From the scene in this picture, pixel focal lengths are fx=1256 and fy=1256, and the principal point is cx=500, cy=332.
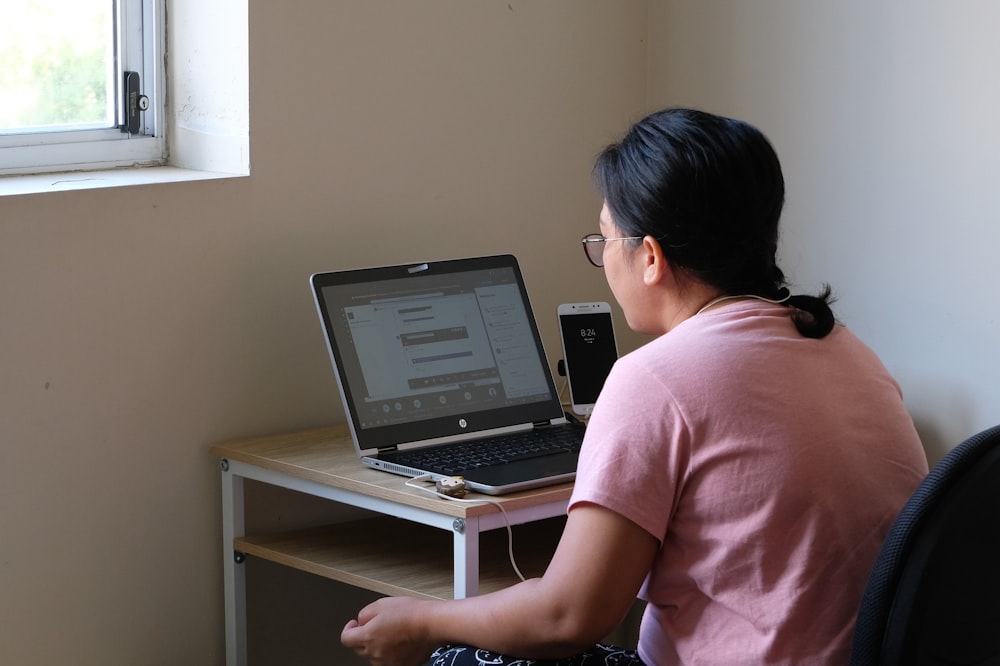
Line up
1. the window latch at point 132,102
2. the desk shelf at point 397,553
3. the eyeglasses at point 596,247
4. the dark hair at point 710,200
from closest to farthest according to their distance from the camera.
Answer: the dark hair at point 710,200, the eyeglasses at point 596,247, the desk shelf at point 397,553, the window latch at point 132,102

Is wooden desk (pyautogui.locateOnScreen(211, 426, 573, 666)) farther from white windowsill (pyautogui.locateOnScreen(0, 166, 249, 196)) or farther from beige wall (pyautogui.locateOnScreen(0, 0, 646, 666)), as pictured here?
white windowsill (pyautogui.locateOnScreen(0, 166, 249, 196))

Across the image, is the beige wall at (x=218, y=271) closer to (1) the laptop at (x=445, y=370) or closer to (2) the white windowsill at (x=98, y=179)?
(2) the white windowsill at (x=98, y=179)

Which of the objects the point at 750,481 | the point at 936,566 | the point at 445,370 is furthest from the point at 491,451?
the point at 936,566

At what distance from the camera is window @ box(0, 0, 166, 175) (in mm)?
1914

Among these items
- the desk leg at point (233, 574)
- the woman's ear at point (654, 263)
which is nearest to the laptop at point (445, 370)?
the desk leg at point (233, 574)

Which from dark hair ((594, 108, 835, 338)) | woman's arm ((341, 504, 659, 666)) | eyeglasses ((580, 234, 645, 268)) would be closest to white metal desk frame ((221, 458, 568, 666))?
woman's arm ((341, 504, 659, 666))

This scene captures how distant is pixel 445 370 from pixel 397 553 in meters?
0.30

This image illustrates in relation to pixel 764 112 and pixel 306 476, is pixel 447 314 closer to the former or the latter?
pixel 306 476

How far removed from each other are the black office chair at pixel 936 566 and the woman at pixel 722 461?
0.19 ft

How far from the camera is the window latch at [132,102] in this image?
2057 millimetres

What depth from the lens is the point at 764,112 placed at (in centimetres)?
232

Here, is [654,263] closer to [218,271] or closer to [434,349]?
[434,349]

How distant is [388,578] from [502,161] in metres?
0.87

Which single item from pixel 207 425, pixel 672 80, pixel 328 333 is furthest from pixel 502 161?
pixel 207 425
